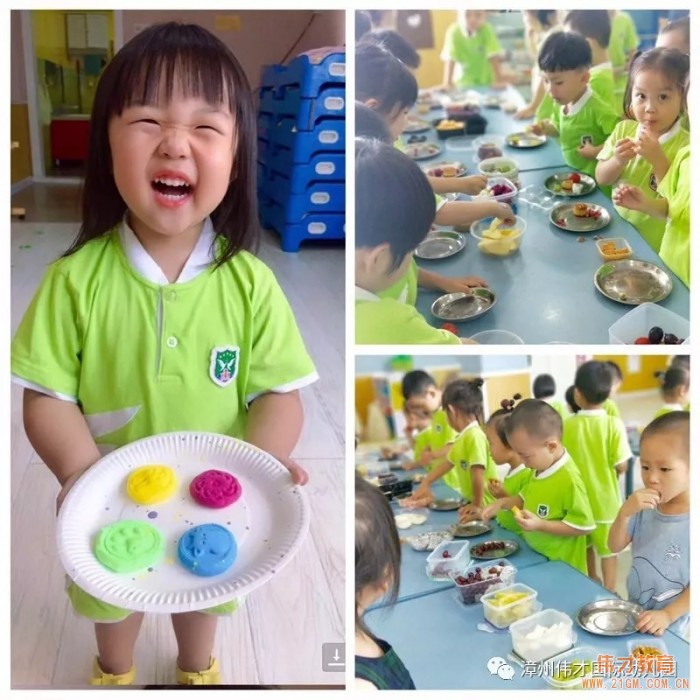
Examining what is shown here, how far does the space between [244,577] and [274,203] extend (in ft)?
1.54

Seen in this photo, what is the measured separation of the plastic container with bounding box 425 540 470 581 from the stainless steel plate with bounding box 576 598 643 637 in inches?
6.6

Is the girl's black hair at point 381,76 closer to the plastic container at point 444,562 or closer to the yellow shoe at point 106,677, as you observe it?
the plastic container at point 444,562

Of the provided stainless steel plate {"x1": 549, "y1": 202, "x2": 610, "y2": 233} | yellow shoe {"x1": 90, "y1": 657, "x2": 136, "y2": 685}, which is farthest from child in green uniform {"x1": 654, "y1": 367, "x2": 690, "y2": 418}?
yellow shoe {"x1": 90, "y1": 657, "x2": 136, "y2": 685}

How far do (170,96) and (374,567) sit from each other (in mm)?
633

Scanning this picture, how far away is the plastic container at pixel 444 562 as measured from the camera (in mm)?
1136

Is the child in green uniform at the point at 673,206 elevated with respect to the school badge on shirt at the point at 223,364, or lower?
elevated

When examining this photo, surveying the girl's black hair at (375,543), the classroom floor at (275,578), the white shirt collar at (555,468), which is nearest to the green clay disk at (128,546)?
the classroom floor at (275,578)

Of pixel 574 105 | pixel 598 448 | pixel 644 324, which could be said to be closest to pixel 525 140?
pixel 574 105

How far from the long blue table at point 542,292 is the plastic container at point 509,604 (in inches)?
12.8

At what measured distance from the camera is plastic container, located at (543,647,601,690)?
3.75 feet

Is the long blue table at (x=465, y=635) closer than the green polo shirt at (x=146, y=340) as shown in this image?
No

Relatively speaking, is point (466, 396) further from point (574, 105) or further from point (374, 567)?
point (574, 105)
